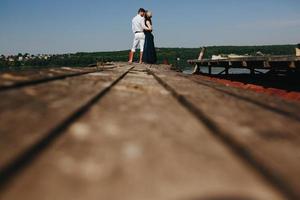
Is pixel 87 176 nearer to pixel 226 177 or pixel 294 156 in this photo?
pixel 226 177

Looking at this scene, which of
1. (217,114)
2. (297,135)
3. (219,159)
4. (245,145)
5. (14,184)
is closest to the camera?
(14,184)

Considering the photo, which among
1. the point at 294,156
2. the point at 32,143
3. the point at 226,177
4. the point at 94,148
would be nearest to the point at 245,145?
the point at 294,156

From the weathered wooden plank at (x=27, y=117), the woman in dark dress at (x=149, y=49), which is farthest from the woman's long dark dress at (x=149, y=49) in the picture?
the weathered wooden plank at (x=27, y=117)

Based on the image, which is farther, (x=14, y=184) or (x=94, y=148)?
(x=94, y=148)

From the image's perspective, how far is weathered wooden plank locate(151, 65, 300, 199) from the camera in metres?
0.52

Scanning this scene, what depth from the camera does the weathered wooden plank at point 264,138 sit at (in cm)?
52

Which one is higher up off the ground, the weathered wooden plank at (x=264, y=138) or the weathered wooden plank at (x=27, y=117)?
the weathered wooden plank at (x=27, y=117)

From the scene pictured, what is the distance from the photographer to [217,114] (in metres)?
1.05

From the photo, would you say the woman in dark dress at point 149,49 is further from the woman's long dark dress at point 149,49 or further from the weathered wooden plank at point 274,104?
the weathered wooden plank at point 274,104

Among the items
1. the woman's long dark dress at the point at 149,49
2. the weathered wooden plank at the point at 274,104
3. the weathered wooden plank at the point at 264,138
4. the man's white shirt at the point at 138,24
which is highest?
the man's white shirt at the point at 138,24

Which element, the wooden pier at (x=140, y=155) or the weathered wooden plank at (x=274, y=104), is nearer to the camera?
the wooden pier at (x=140, y=155)

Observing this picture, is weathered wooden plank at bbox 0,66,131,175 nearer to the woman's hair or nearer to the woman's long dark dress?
the woman's hair

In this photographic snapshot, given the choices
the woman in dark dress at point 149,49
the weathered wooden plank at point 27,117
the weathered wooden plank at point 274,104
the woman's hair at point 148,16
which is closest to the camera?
the weathered wooden plank at point 27,117

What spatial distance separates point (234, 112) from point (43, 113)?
70 cm
